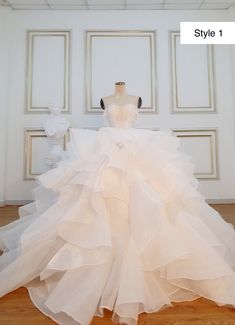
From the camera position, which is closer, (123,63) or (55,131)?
(55,131)

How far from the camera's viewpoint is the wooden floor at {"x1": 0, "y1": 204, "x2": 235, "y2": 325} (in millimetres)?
734

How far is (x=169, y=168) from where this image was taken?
3.50ft

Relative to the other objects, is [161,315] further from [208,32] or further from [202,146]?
[208,32]

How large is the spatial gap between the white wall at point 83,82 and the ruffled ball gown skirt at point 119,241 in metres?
1.57

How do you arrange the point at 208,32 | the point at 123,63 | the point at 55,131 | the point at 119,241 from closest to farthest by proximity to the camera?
the point at 119,241 < the point at 55,131 < the point at 123,63 < the point at 208,32

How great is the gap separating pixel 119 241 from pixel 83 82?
6.89 feet

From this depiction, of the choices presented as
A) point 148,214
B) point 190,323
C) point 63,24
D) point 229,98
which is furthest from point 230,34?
point 190,323

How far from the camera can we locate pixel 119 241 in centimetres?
89

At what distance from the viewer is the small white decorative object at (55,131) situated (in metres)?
2.45

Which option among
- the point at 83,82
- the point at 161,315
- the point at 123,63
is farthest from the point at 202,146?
the point at 161,315

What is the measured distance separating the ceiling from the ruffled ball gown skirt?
2.13m

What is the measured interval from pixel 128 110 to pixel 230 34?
179 cm

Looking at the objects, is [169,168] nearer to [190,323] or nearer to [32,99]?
[190,323]

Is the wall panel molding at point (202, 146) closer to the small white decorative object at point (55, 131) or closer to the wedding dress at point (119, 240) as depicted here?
the small white decorative object at point (55, 131)
